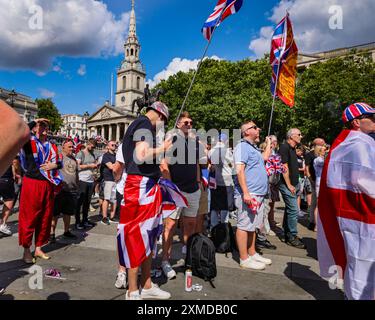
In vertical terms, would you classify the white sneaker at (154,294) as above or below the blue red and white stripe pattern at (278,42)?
below

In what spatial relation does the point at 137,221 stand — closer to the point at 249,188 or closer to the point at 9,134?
the point at 249,188

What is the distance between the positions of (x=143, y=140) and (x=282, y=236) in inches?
188

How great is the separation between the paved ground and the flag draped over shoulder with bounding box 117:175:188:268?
2.14 feet

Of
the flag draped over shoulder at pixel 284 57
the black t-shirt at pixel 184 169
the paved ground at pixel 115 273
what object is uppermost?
the flag draped over shoulder at pixel 284 57

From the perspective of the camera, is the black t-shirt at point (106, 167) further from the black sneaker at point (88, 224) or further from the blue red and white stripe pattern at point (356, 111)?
the blue red and white stripe pattern at point (356, 111)

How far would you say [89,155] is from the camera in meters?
7.85

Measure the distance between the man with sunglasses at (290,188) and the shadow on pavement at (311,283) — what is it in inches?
49.3

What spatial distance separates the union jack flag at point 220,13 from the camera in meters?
6.33

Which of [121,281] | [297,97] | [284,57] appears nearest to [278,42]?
[284,57]

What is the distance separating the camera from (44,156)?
4.93 m

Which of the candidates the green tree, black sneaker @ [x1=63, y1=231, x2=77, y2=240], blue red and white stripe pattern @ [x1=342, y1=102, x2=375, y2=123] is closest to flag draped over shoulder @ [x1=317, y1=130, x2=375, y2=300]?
blue red and white stripe pattern @ [x1=342, y1=102, x2=375, y2=123]

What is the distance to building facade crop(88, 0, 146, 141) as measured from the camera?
324 feet

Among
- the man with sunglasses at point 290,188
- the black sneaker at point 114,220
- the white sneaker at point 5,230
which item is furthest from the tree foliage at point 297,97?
the white sneaker at point 5,230
